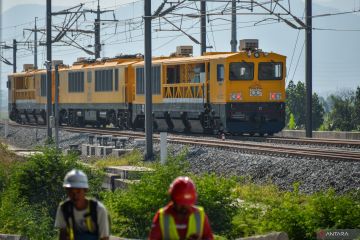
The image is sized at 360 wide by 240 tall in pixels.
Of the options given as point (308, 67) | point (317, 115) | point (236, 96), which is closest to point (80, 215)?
point (236, 96)

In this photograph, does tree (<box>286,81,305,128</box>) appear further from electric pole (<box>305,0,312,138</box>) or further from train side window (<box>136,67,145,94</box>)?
electric pole (<box>305,0,312,138</box>)

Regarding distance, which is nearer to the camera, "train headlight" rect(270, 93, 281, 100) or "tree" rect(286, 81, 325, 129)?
"train headlight" rect(270, 93, 281, 100)

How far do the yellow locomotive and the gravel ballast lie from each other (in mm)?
6223

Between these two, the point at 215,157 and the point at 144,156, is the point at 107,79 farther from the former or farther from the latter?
the point at 215,157

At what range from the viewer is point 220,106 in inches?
1503

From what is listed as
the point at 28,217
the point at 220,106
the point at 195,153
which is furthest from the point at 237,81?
the point at 28,217

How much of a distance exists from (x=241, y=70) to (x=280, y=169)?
1473 centimetres

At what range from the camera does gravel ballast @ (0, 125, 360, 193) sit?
70.8 feet

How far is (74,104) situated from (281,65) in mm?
18919

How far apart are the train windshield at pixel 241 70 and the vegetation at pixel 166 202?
Result: 51.0 feet

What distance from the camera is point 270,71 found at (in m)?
39.6

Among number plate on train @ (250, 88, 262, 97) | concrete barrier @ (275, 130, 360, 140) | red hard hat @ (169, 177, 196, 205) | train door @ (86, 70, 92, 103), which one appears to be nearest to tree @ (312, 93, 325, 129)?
train door @ (86, 70, 92, 103)

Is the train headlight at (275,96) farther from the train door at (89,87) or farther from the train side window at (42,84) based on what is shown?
the train side window at (42,84)

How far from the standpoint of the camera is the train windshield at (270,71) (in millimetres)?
39375
